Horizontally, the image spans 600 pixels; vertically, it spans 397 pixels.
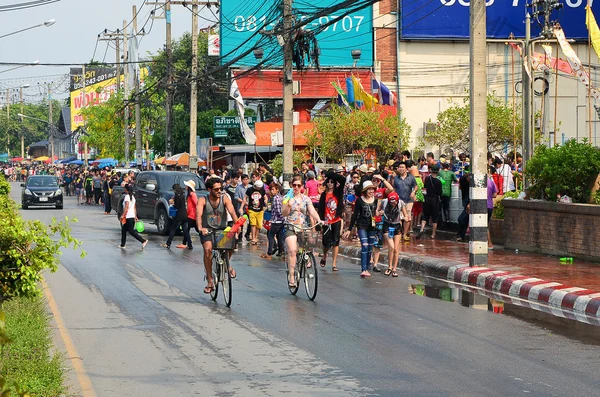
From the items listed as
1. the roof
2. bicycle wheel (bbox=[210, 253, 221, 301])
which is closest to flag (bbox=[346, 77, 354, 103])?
bicycle wheel (bbox=[210, 253, 221, 301])

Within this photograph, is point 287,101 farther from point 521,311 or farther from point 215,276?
point 521,311

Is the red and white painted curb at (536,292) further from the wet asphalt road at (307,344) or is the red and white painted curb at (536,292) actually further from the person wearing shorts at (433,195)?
the person wearing shorts at (433,195)

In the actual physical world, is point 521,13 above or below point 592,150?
above

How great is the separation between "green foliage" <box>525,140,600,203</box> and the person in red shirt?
13.2 ft

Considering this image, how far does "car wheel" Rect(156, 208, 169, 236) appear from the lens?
28703 millimetres

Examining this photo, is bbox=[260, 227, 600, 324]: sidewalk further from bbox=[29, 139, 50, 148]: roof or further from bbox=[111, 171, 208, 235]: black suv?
bbox=[29, 139, 50, 148]: roof

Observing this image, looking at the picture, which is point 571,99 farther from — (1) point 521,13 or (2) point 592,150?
(2) point 592,150

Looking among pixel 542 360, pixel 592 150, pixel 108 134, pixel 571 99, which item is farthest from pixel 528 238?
pixel 108 134

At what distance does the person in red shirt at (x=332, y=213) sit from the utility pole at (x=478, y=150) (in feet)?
8.74

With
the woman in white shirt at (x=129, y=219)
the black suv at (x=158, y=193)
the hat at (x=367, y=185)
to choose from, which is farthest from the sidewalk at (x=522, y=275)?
the black suv at (x=158, y=193)

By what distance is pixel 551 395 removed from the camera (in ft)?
26.4

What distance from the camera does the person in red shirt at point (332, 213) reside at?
728 inches

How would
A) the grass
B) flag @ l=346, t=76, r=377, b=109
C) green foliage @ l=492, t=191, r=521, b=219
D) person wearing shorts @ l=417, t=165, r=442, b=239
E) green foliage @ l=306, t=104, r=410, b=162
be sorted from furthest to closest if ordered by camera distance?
flag @ l=346, t=76, r=377, b=109
green foliage @ l=306, t=104, r=410, b=162
person wearing shorts @ l=417, t=165, r=442, b=239
green foliage @ l=492, t=191, r=521, b=219
the grass

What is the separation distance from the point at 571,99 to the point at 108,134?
36.9m
